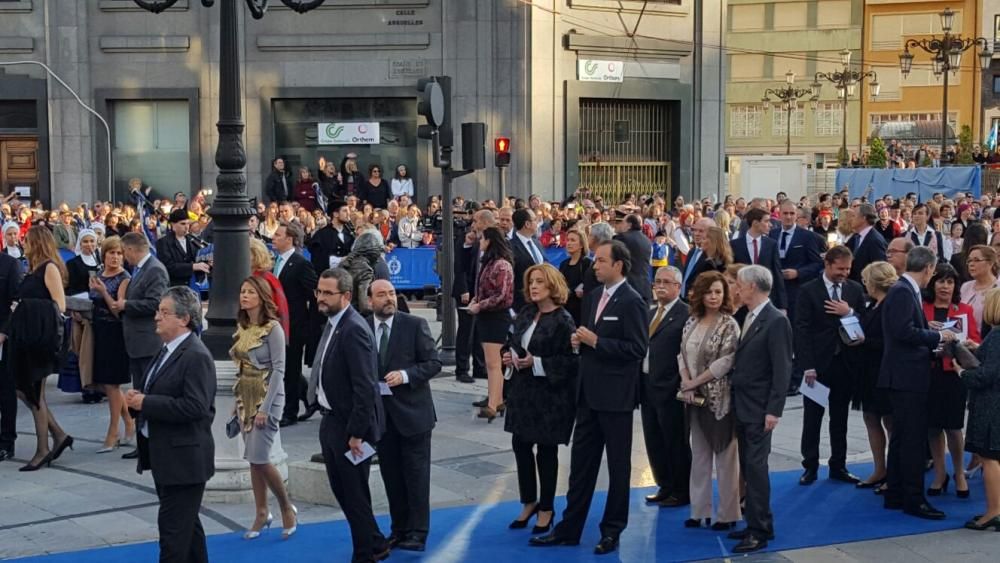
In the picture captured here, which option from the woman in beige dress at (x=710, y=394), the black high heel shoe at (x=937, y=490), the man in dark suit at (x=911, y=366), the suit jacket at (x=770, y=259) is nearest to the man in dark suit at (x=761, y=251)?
the suit jacket at (x=770, y=259)

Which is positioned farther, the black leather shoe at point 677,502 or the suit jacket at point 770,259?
the suit jacket at point 770,259

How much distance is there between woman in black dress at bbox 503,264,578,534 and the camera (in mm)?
8781

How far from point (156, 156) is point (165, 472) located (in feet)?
81.2

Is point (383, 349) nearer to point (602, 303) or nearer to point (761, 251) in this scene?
point (602, 303)

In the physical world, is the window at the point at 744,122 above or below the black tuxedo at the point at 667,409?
above

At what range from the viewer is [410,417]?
853 centimetres

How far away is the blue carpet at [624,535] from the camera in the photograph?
8617 millimetres

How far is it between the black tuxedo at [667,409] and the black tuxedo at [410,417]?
1.74m

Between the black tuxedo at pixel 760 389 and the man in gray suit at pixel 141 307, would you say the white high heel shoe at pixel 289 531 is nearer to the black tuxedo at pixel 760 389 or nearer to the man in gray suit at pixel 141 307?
the man in gray suit at pixel 141 307

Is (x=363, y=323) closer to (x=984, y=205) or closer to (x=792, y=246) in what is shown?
(x=792, y=246)

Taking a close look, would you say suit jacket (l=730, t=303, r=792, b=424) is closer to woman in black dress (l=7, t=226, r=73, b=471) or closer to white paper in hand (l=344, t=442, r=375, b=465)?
white paper in hand (l=344, t=442, r=375, b=465)

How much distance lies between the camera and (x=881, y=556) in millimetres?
8625

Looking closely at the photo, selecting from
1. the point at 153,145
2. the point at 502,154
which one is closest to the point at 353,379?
the point at 502,154

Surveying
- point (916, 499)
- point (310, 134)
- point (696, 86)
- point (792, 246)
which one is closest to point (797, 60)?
point (696, 86)
